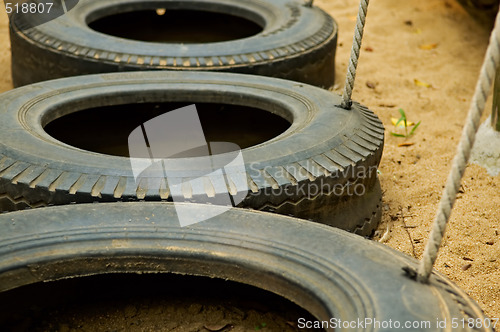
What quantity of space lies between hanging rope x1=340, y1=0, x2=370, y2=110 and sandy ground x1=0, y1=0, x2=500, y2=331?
0.39 metres

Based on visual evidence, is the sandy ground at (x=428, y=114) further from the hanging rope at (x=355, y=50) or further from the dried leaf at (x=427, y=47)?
→ the hanging rope at (x=355, y=50)

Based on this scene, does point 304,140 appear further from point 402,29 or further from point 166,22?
point 402,29

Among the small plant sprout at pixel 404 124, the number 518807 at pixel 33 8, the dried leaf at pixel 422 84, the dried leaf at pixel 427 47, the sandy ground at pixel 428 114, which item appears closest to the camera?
the sandy ground at pixel 428 114

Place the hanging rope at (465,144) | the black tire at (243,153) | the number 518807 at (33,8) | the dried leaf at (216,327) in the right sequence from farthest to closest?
the number 518807 at (33,8)
the black tire at (243,153)
the dried leaf at (216,327)
the hanging rope at (465,144)

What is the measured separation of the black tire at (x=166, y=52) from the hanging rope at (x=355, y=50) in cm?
55

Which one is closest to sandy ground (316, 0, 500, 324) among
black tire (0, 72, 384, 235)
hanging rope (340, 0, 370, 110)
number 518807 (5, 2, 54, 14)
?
black tire (0, 72, 384, 235)

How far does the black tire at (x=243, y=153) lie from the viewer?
1.66 meters

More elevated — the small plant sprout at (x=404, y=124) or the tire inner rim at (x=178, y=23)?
the tire inner rim at (x=178, y=23)

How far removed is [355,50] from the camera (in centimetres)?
205

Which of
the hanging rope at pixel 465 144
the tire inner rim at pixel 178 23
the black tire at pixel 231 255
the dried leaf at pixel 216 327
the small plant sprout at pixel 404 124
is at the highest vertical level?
the hanging rope at pixel 465 144

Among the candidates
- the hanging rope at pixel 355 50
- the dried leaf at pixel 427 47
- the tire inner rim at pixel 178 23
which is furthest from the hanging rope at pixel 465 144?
the dried leaf at pixel 427 47

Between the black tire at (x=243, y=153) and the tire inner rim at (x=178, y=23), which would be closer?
the black tire at (x=243, y=153)

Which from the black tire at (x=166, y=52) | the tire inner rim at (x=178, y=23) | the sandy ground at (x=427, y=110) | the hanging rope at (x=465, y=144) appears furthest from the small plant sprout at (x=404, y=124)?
the hanging rope at (x=465, y=144)

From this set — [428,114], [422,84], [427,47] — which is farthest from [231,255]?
[427,47]
